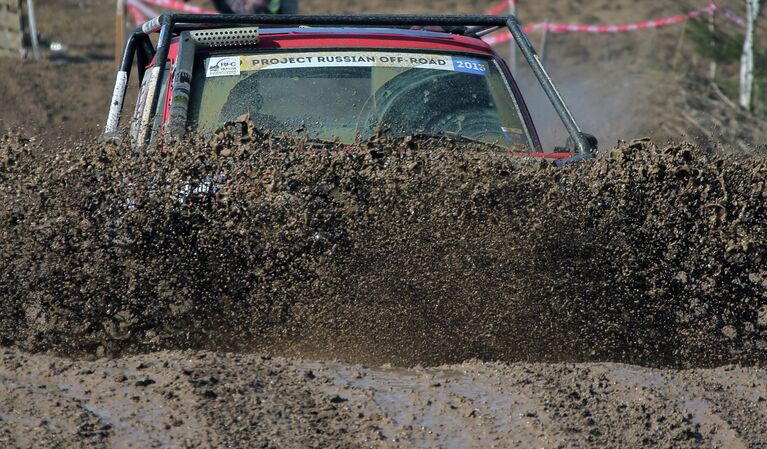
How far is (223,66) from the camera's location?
5.71 m

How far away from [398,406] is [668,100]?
36.6 ft

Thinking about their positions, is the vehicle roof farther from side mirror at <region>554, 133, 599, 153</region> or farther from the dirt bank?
the dirt bank

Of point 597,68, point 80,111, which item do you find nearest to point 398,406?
point 80,111

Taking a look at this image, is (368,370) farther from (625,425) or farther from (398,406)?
(625,425)

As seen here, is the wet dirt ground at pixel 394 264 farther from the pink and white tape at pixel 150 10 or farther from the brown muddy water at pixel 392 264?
the pink and white tape at pixel 150 10

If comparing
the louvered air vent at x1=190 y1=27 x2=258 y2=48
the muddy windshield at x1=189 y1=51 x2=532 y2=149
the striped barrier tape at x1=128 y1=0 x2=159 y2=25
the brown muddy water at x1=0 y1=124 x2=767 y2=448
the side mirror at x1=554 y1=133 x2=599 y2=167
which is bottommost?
the brown muddy water at x1=0 y1=124 x2=767 y2=448

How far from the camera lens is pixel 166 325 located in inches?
177

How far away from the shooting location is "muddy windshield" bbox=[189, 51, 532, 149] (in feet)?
18.1

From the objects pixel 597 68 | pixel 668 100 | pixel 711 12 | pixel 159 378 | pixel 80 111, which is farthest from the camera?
pixel 597 68

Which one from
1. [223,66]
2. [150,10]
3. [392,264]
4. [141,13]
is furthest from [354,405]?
[141,13]

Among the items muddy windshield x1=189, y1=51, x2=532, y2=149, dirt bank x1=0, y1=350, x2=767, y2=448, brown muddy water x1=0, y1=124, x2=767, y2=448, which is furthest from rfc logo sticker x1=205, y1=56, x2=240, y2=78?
dirt bank x1=0, y1=350, x2=767, y2=448

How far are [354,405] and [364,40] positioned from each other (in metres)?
2.60

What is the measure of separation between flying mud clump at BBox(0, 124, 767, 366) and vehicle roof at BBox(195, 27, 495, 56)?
1.40m

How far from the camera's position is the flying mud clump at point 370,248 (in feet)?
14.5
